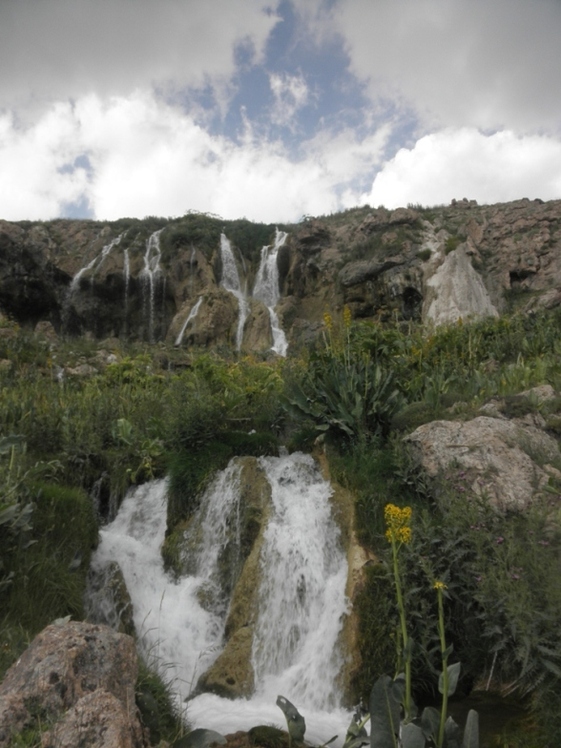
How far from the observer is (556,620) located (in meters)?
3.53

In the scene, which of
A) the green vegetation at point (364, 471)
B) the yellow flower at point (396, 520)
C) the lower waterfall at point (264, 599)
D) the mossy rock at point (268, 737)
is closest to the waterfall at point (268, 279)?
the green vegetation at point (364, 471)

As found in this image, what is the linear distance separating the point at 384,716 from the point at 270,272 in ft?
85.1

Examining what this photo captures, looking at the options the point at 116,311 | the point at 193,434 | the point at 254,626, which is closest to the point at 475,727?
the point at 254,626

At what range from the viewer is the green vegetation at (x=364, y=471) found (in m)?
4.03

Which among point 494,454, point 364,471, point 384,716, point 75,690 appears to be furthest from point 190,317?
point 384,716

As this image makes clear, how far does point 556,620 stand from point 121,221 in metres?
35.4

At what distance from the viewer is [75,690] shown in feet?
8.71

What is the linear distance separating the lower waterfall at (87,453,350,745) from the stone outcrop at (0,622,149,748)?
3.88 feet

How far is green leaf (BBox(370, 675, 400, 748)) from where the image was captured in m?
2.70

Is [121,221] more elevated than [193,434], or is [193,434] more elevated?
[121,221]

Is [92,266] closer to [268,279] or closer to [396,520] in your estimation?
[268,279]

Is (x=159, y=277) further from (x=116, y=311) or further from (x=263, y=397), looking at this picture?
(x=263, y=397)

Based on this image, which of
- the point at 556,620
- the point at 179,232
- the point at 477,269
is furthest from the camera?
the point at 179,232

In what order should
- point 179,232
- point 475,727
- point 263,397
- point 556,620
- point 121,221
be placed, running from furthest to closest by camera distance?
point 121,221
point 179,232
point 263,397
point 556,620
point 475,727
